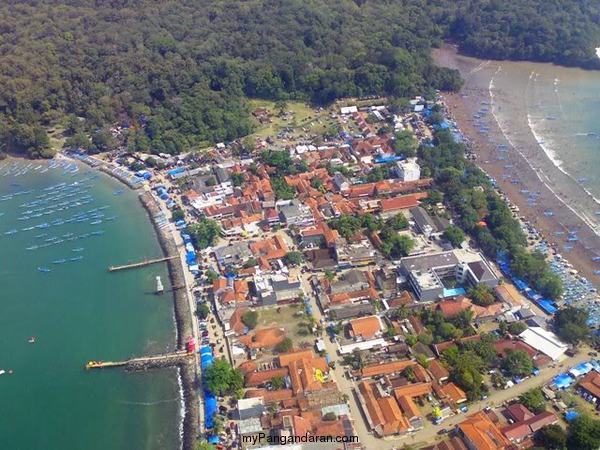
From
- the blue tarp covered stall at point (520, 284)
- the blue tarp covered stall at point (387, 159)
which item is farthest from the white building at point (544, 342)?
the blue tarp covered stall at point (387, 159)

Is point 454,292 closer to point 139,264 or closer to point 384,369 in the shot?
point 384,369

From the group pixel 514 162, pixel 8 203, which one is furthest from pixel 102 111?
pixel 514 162

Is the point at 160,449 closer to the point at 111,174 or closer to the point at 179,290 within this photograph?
the point at 179,290

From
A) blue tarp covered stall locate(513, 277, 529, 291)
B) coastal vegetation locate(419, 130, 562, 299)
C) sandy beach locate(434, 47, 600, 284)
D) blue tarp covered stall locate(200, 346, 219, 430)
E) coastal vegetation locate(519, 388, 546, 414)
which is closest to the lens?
coastal vegetation locate(519, 388, 546, 414)

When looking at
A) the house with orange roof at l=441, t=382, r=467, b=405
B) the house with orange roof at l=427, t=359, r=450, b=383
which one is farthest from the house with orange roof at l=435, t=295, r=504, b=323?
the house with orange roof at l=441, t=382, r=467, b=405

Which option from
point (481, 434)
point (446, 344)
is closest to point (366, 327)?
point (446, 344)

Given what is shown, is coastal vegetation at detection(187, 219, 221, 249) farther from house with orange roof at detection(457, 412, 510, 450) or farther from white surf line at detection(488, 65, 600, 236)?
white surf line at detection(488, 65, 600, 236)
